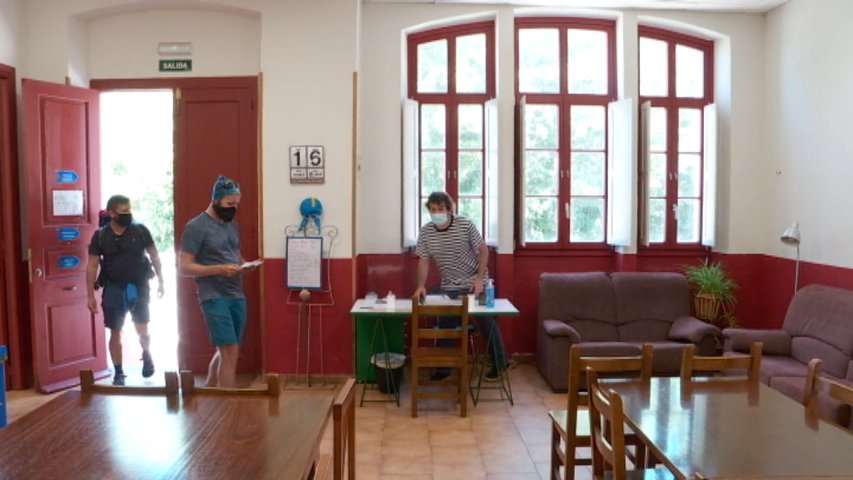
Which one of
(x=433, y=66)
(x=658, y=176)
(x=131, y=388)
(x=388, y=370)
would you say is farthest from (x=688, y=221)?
(x=131, y=388)

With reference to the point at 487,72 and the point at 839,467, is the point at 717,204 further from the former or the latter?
the point at 839,467

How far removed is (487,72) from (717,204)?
2639 millimetres

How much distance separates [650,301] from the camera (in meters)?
5.64

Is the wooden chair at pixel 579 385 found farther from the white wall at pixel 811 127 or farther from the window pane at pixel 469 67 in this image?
the window pane at pixel 469 67

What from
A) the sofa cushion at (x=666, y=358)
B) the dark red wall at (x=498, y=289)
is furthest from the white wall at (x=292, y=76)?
the sofa cushion at (x=666, y=358)

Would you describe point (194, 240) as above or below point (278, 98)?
below

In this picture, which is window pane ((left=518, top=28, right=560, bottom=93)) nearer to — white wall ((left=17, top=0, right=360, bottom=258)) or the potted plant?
white wall ((left=17, top=0, right=360, bottom=258))

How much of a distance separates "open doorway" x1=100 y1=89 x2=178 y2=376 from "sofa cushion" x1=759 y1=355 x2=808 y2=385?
5.16m

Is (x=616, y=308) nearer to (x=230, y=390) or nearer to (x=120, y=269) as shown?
(x=230, y=390)

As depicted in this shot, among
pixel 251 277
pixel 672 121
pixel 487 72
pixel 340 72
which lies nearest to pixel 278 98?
pixel 340 72

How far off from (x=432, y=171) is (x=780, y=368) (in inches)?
133

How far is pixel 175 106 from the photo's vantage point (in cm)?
547

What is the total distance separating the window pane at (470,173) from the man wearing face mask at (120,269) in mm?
2864

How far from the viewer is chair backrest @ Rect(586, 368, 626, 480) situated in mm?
2018
